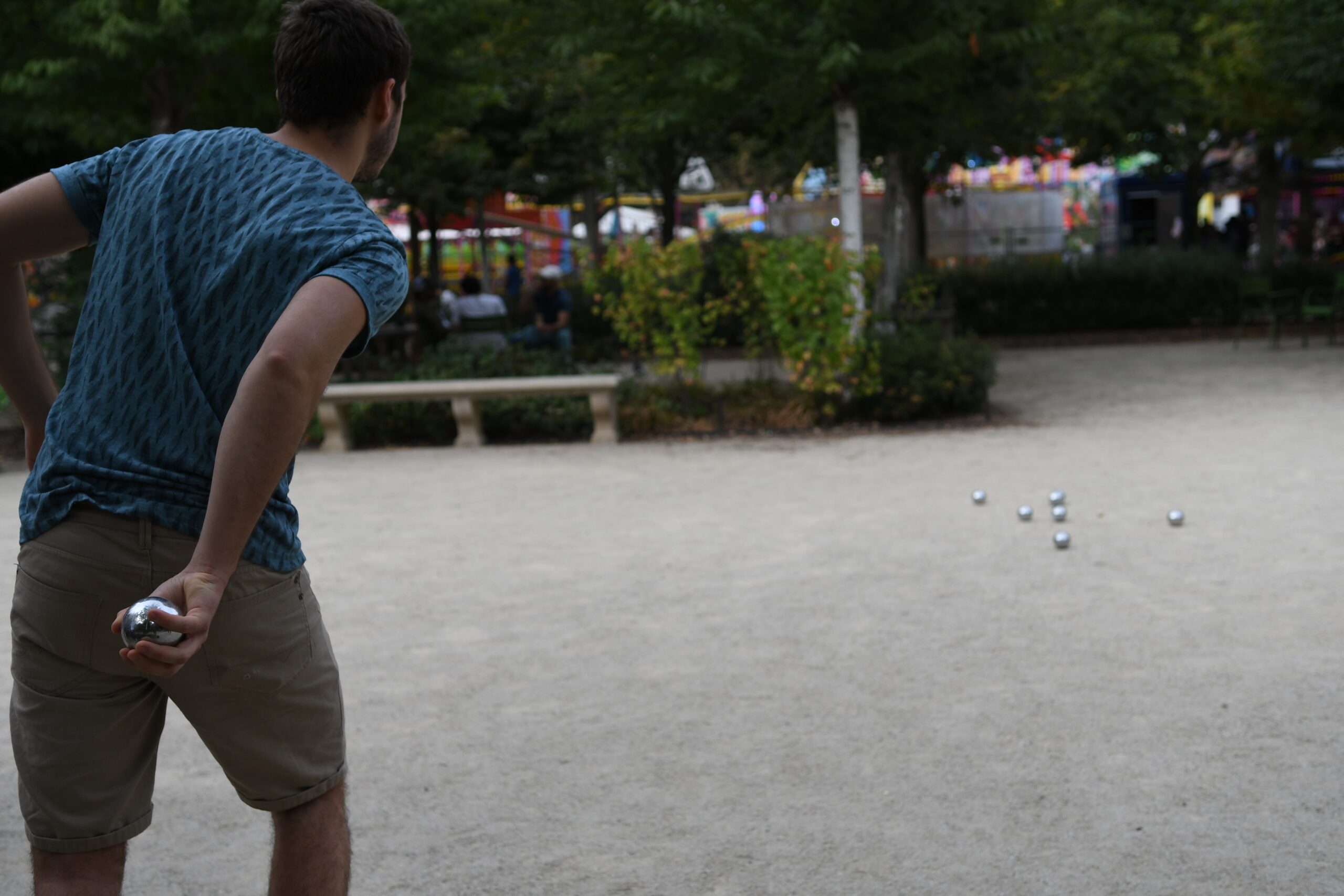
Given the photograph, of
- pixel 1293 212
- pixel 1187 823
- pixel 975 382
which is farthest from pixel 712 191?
pixel 1187 823

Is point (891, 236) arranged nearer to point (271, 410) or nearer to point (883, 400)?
point (883, 400)

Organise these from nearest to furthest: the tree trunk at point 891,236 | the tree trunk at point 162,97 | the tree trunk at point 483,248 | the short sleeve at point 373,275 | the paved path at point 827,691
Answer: the short sleeve at point 373,275 < the paved path at point 827,691 < the tree trunk at point 162,97 < the tree trunk at point 891,236 < the tree trunk at point 483,248

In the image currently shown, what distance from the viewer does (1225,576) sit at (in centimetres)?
624

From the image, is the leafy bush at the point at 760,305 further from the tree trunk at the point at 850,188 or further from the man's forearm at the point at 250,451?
the man's forearm at the point at 250,451

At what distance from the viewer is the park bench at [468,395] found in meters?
11.7

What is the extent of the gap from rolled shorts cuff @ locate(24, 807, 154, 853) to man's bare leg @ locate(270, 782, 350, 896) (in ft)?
0.73

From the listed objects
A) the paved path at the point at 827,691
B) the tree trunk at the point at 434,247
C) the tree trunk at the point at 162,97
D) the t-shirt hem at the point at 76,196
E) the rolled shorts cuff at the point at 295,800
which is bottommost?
the paved path at the point at 827,691

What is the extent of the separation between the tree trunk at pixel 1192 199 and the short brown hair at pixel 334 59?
2696cm

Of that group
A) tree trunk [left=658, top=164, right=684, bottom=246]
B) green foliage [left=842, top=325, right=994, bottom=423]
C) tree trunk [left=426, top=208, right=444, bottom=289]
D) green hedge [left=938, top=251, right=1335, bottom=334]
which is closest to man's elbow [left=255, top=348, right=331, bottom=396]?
green foliage [left=842, top=325, right=994, bottom=423]

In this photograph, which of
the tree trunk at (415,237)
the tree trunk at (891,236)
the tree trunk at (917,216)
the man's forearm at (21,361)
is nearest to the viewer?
the man's forearm at (21,361)

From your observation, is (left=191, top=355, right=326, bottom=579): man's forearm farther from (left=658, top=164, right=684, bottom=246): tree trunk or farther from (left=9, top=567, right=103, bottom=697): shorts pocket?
(left=658, top=164, right=684, bottom=246): tree trunk

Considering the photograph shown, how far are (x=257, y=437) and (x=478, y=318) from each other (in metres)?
12.9

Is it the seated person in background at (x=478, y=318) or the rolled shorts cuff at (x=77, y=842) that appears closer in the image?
the rolled shorts cuff at (x=77, y=842)

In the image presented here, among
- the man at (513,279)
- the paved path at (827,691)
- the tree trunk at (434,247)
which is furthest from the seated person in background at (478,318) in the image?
the tree trunk at (434,247)
